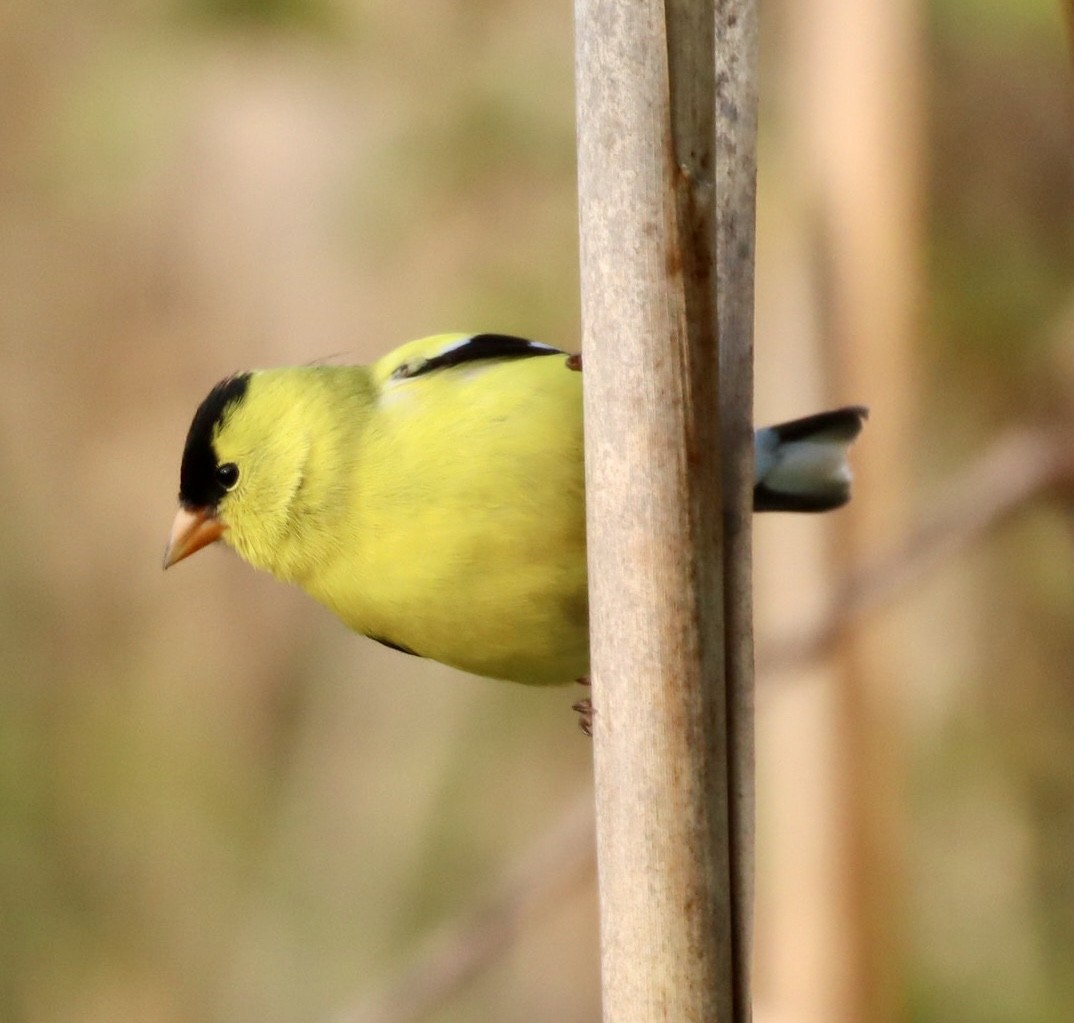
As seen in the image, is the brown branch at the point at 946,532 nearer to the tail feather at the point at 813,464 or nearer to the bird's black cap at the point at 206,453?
the tail feather at the point at 813,464

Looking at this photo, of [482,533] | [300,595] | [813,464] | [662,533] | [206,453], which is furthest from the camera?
[300,595]

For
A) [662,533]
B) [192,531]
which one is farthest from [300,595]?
[662,533]

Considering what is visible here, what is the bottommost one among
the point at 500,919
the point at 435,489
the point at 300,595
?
the point at 500,919

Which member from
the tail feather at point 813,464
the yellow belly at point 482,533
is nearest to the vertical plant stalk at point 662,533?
the yellow belly at point 482,533

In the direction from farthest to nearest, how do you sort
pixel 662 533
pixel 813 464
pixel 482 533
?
pixel 813 464, pixel 482 533, pixel 662 533

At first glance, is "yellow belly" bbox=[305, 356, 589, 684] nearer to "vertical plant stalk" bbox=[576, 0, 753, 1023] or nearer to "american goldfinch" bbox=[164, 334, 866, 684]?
"american goldfinch" bbox=[164, 334, 866, 684]

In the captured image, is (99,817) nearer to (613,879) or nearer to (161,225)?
(161,225)

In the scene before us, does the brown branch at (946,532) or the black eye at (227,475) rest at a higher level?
the black eye at (227,475)

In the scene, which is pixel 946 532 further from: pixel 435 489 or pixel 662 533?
pixel 662 533

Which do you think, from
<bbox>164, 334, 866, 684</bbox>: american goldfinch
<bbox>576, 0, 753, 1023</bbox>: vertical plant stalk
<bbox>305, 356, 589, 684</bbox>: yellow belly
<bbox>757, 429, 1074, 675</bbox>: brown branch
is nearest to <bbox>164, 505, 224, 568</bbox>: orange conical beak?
<bbox>164, 334, 866, 684</bbox>: american goldfinch
